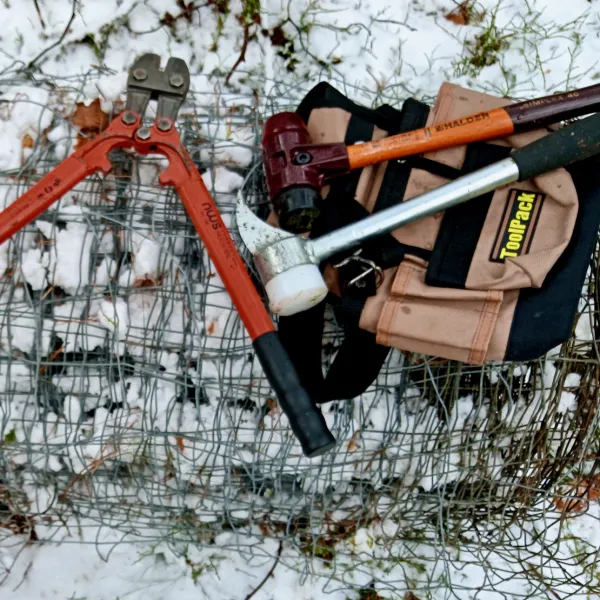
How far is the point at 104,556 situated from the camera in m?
2.17

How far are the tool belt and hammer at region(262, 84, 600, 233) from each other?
1.8 inches

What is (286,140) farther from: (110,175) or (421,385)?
(421,385)

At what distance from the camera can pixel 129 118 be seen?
169 cm

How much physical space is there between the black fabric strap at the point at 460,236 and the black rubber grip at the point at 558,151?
11cm

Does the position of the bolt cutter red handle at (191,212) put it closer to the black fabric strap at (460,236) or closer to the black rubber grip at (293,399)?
the black rubber grip at (293,399)

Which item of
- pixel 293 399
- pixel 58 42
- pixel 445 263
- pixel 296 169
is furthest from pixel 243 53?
pixel 293 399

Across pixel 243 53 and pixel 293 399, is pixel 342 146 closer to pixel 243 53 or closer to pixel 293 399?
pixel 293 399

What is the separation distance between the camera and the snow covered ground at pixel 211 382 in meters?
1.82

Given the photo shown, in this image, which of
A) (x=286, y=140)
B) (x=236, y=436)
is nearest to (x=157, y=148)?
(x=286, y=140)

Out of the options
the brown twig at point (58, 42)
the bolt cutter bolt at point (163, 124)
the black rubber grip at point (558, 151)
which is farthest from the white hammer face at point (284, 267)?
the brown twig at point (58, 42)

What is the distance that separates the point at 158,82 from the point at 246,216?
18.0 inches

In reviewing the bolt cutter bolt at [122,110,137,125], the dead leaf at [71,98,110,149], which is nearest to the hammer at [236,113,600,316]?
the bolt cutter bolt at [122,110,137,125]

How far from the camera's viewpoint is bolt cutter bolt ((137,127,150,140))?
1680 mm

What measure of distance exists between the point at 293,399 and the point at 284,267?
12.5 inches
